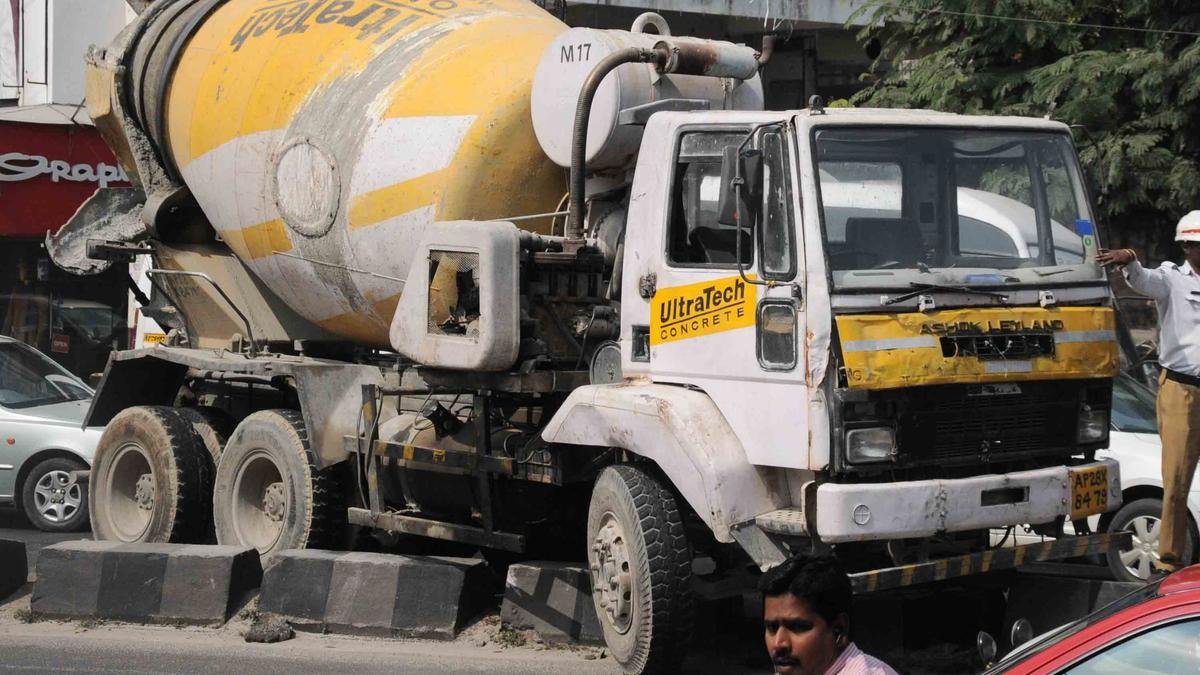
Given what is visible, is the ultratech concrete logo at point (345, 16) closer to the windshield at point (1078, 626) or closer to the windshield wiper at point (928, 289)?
the windshield wiper at point (928, 289)

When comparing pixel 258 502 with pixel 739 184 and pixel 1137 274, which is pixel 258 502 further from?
pixel 1137 274

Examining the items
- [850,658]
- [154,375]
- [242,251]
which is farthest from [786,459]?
[154,375]

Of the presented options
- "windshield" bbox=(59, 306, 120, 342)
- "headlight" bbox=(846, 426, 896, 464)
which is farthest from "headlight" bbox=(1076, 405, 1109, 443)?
"windshield" bbox=(59, 306, 120, 342)

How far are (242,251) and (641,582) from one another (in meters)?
4.48

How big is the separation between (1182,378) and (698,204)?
2534 millimetres

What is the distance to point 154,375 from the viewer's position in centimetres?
1097

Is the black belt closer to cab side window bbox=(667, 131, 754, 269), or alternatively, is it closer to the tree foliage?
cab side window bbox=(667, 131, 754, 269)

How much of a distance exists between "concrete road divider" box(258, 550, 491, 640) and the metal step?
2.13m

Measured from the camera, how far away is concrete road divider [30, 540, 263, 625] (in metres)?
8.67

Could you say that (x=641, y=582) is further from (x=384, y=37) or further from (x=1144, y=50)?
(x=1144, y=50)

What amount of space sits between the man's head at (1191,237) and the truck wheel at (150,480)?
6133 mm

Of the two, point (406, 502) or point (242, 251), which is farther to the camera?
point (242, 251)

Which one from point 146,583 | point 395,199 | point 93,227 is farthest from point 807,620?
point 93,227

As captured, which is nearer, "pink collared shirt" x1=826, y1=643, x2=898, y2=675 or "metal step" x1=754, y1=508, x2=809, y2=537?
"pink collared shirt" x1=826, y1=643, x2=898, y2=675
